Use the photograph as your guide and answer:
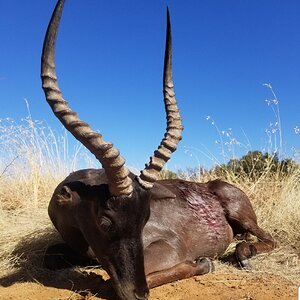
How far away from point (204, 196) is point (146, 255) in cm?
185

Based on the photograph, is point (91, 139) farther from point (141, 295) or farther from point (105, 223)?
point (141, 295)

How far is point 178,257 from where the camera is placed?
588cm

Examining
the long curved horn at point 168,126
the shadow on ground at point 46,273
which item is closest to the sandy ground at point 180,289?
the shadow on ground at point 46,273

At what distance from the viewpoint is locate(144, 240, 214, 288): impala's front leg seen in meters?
5.23

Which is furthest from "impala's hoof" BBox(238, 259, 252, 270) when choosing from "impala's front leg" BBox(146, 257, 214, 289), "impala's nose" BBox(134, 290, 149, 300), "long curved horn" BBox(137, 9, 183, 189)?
"impala's nose" BBox(134, 290, 149, 300)

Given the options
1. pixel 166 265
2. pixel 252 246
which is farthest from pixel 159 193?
pixel 252 246

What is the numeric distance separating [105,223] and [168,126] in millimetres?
1231

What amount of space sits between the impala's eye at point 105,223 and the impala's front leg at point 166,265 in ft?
2.25

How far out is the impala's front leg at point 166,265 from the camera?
5.23 meters

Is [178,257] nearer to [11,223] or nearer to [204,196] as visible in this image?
[204,196]

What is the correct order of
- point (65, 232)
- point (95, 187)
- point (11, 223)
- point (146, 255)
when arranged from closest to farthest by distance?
point (95, 187)
point (146, 255)
point (65, 232)
point (11, 223)

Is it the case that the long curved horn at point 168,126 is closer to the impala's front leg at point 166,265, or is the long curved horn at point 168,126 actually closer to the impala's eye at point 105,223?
the impala's eye at point 105,223

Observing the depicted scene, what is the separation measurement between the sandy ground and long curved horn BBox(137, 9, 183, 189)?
43.5 inches

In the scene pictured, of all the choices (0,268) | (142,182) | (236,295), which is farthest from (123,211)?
(0,268)
